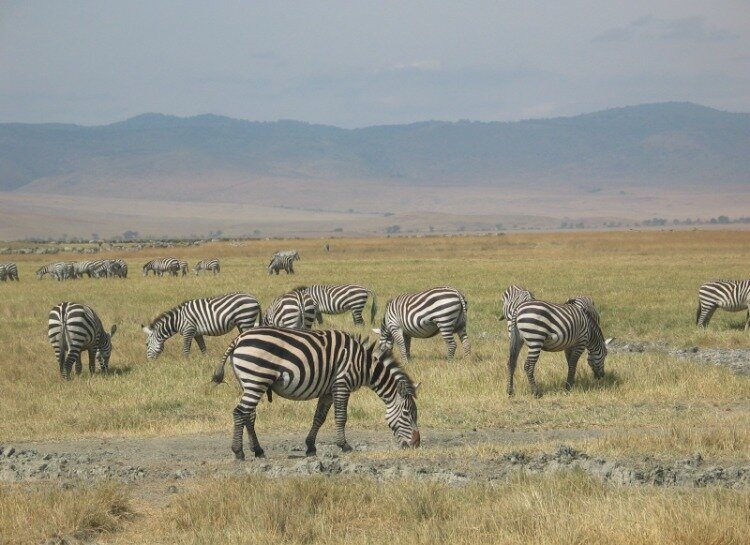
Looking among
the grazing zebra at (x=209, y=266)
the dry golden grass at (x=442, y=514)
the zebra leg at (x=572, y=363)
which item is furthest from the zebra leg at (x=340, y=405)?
the grazing zebra at (x=209, y=266)

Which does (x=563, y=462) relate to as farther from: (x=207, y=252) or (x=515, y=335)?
(x=207, y=252)

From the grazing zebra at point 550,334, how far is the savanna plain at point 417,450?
1.45 ft

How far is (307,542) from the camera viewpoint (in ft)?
24.3

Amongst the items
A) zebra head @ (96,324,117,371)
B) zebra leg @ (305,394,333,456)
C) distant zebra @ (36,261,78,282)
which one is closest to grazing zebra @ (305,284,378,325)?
zebra head @ (96,324,117,371)

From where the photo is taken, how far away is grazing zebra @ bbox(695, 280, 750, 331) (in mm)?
22562

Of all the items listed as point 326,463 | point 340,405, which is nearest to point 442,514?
point 326,463

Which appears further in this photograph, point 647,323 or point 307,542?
point 647,323

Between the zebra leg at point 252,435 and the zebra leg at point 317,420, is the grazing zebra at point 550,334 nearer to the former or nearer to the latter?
the zebra leg at point 317,420

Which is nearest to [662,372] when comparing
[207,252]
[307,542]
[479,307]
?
[307,542]

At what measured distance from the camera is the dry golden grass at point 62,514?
7523 mm

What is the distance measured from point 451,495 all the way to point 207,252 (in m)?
64.7

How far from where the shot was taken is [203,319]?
19.2 metres

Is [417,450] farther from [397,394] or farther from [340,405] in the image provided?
[340,405]

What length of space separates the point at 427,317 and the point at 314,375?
759 centimetres
